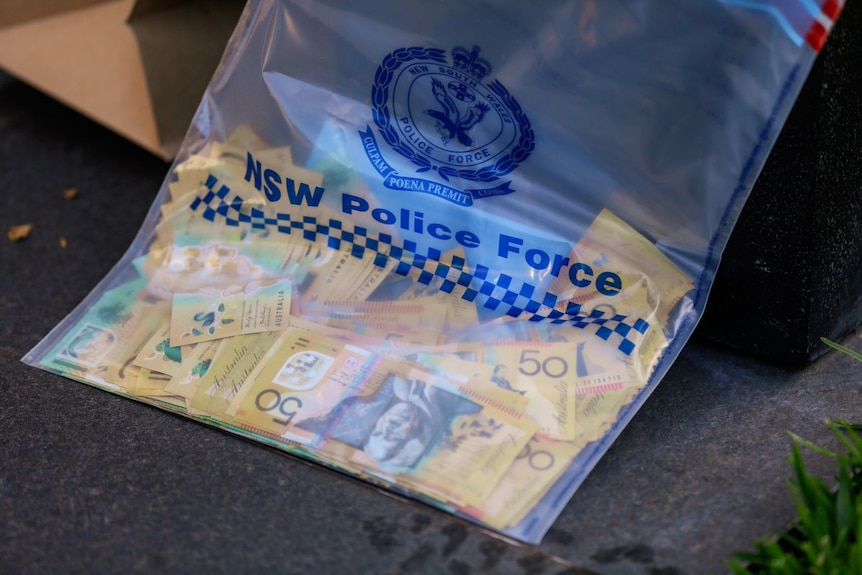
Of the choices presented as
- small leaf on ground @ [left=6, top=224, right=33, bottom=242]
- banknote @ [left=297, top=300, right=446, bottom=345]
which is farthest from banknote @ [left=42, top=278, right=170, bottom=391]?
small leaf on ground @ [left=6, top=224, right=33, bottom=242]

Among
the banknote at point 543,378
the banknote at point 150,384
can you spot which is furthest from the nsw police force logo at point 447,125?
the banknote at point 150,384

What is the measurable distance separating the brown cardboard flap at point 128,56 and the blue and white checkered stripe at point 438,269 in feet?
1.54

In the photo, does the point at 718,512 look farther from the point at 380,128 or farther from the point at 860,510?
the point at 380,128

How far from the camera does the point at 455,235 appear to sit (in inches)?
58.1

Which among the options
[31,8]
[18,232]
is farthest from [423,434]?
[31,8]

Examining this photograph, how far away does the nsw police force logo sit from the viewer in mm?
1352

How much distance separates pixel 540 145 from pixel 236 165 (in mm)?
600

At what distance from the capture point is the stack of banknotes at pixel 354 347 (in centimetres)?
129

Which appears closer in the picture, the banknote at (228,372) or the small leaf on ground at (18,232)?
the banknote at (228,372)

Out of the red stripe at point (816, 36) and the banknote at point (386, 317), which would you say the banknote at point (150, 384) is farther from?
the red stripe at point (816, 36)

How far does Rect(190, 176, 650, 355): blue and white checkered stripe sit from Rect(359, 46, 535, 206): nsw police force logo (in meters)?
0.12

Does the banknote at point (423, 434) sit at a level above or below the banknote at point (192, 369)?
above

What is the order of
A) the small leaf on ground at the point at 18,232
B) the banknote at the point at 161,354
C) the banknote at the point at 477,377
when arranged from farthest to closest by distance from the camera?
1. the small leaf on ground at the point at 18,232
2. the banknote at the point at 161,354
3. the banknote at the point at 477,377

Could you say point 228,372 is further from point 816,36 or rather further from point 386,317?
point 816,36
